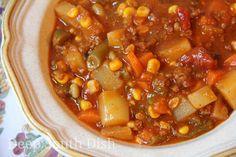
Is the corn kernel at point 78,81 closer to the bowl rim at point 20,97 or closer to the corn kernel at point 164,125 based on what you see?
the bowl rim at point 20,97

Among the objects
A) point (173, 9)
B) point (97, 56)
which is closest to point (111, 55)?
point (97, 56)

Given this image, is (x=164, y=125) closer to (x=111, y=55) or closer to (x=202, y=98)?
(x=202, y=98)

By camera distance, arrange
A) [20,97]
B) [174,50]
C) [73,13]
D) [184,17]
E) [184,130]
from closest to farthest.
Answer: [20,97]
[184,130]
[174,50]
[184,17]
[73,13]

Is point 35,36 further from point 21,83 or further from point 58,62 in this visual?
point 21,83

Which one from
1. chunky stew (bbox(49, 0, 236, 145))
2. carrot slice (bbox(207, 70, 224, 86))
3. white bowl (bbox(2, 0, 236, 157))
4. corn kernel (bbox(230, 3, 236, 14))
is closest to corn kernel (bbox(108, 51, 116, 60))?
chunky stew (bbox(49, 0, 236, 145))

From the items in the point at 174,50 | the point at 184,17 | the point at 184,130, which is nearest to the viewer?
the point at 184,130

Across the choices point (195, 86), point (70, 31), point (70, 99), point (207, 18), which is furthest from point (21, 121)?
point (207, 18)

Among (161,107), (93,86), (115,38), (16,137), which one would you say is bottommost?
(16,137)
